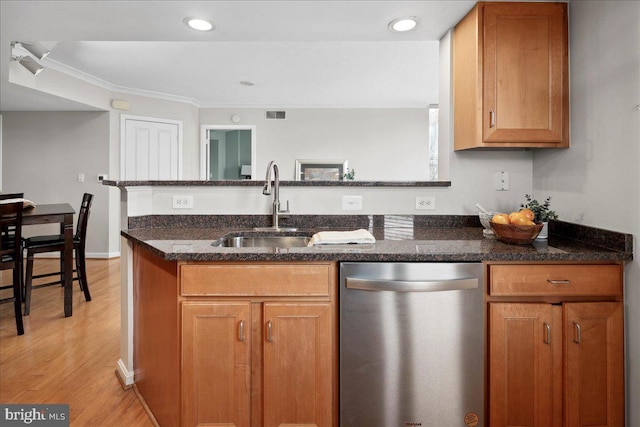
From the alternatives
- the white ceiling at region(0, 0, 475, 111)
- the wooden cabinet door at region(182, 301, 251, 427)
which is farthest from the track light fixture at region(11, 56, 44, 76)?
the wooden cabinet door at region(182, 301, 251, 427)

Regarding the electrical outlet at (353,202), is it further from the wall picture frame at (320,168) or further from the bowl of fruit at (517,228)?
the wall picture frame at (320,168)

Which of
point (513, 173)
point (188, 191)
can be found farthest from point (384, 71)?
point (188, 191)

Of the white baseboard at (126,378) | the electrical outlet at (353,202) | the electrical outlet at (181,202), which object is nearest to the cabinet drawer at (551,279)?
the electrical outlet at (353,202)

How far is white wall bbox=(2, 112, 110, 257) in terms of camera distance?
215 inches

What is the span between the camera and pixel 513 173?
87.8 inches

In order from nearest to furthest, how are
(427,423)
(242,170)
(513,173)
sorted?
1. (427,423)
2. (513,173)
3. (242,170)

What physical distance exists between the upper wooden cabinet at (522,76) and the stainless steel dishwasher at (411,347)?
811 mm

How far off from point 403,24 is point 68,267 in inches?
125

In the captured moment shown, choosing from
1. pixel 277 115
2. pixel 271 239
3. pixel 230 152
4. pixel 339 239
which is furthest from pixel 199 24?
pixel 230 152

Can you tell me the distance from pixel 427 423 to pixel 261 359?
69 cm

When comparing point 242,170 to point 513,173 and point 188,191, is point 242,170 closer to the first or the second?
point 188,191

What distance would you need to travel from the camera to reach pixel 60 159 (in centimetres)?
552

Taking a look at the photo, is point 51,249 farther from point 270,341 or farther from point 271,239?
point 270,341

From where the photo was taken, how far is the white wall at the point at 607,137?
4.91 ft
